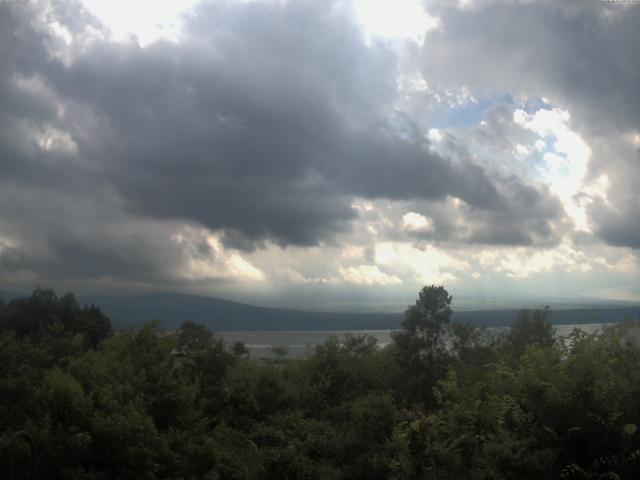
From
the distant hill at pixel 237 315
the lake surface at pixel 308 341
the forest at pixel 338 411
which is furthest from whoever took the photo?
the distant hill at pixel 237 315

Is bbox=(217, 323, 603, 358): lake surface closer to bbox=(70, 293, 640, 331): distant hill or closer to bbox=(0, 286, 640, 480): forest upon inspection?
bbox=(0, 286, 640, 480): forest

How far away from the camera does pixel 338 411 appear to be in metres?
16.8

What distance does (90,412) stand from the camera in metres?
11.5

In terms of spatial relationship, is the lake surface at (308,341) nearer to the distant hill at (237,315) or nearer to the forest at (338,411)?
the forest at (338,411)

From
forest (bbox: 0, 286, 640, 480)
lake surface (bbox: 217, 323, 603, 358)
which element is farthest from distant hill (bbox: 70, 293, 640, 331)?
forest (bbox: 0, 286, 640, 480)

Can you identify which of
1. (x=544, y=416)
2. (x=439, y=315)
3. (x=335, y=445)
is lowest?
(x=335, y=445)

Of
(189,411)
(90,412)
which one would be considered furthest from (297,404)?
(90,412)

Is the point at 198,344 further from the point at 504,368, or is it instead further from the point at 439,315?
the point at 504,368

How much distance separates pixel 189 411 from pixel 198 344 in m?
5.31

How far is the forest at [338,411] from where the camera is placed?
10.9m

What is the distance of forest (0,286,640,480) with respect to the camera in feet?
35.9

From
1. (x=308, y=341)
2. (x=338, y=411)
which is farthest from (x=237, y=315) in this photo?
(x=338, y=411)

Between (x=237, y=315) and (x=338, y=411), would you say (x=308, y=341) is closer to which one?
(x=338, y=411)

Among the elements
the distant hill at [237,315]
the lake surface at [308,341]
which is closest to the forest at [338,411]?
the lake surface at [308,341]
